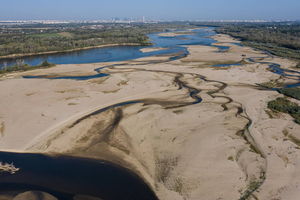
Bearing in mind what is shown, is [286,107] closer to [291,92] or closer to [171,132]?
[291,92]

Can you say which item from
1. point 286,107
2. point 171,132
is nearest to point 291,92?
point 286,107

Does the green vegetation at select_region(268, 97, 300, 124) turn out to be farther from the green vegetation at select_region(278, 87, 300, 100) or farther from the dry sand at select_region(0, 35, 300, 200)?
the green vegetation at select_region(278, 87, 300, 100)

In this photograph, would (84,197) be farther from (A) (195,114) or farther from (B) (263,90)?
(B) (263,90)

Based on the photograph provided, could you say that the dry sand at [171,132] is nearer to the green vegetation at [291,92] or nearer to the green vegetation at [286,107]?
the green vegetation at [286,107]

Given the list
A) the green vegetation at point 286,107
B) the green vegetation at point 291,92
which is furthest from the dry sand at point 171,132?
the green vegetation at point 291,92

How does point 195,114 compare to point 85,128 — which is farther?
point 195,114

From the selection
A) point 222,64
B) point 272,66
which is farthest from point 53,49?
point 272,66
